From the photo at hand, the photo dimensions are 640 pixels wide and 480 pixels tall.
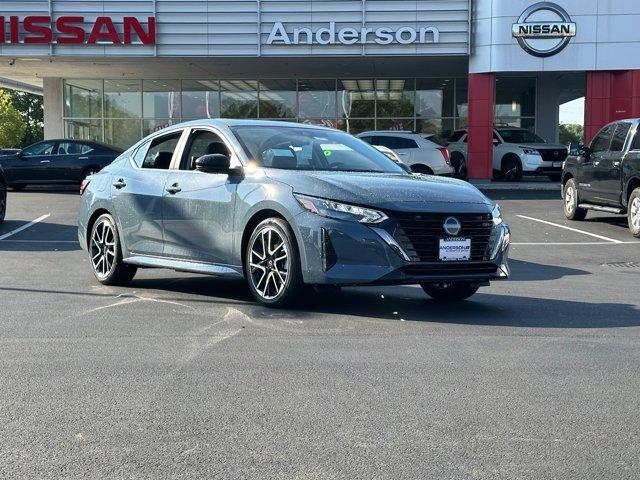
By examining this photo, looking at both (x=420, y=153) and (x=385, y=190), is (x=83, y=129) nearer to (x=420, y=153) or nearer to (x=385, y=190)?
(x=420, y=153)

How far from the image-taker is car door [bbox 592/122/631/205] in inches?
600

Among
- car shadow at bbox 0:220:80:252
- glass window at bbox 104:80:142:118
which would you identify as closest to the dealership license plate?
car shadow at bbox 0:220:80:252

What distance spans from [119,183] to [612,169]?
30.4 ft

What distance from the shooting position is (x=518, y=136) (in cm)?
2980

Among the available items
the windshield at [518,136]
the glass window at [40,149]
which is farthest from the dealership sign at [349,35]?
the glass window at [40,149]

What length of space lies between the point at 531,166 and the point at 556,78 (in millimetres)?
6110

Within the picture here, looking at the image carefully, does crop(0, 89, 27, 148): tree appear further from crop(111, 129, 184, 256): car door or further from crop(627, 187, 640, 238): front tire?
crop(111, 129, 184, 256): car door

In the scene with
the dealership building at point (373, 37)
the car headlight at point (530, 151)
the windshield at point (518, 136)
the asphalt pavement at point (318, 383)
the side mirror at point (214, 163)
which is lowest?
the asphalt pavement at point (318, 383)

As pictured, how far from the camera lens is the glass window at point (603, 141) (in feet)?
52.4

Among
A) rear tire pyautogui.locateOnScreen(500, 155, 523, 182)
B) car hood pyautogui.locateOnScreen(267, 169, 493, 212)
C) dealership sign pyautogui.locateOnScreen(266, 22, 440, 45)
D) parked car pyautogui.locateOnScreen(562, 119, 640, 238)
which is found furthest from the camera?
rear tire pyautogui.locateOnScreen(500, 155, 523, 182)

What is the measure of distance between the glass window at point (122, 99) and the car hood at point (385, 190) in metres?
30.0

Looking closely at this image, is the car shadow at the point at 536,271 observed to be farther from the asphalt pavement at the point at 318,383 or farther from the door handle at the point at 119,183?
the door handle at the point at 119,183

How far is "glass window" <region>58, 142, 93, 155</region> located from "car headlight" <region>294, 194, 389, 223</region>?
19.6 meters

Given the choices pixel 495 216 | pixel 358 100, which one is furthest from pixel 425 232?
pixel 358 100
